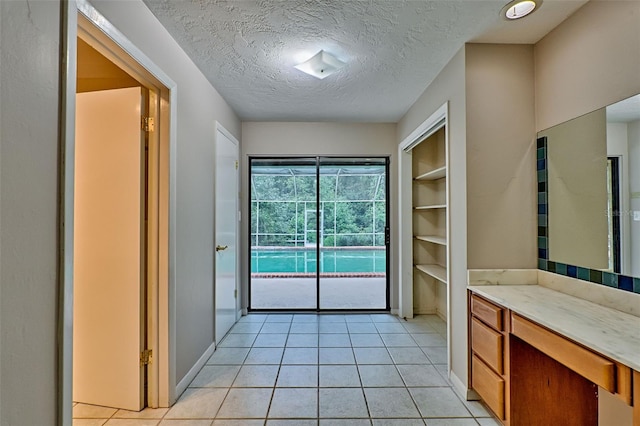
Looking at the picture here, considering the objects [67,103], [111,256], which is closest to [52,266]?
[67,103]

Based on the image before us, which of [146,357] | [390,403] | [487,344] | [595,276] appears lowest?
[390,403]

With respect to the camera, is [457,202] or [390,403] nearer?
[390,403]

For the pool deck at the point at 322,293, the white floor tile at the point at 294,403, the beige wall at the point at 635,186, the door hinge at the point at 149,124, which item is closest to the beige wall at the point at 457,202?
the beige wall at the point at 635,186

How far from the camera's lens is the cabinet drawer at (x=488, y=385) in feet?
5.58

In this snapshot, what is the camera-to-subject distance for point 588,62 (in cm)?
167

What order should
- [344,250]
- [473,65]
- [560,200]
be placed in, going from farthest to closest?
[344,250]
[473,65]
[560,200]

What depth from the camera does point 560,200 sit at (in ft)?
6.09

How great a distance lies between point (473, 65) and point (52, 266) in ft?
8.37

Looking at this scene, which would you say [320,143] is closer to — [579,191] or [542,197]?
[542,197]

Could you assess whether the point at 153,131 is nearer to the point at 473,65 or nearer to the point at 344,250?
the point at 473,65

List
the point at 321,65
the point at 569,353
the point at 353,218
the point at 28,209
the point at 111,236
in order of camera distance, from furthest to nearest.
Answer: the point at 353,218 → the point at 321,65 → the point at 111,236 → the point at 569,353 → the point at 28,209

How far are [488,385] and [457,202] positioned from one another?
1.17 m

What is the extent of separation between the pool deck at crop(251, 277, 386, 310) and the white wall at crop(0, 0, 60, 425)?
307 cm

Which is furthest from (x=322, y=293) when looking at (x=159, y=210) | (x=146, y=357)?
(x=159, y=210)
